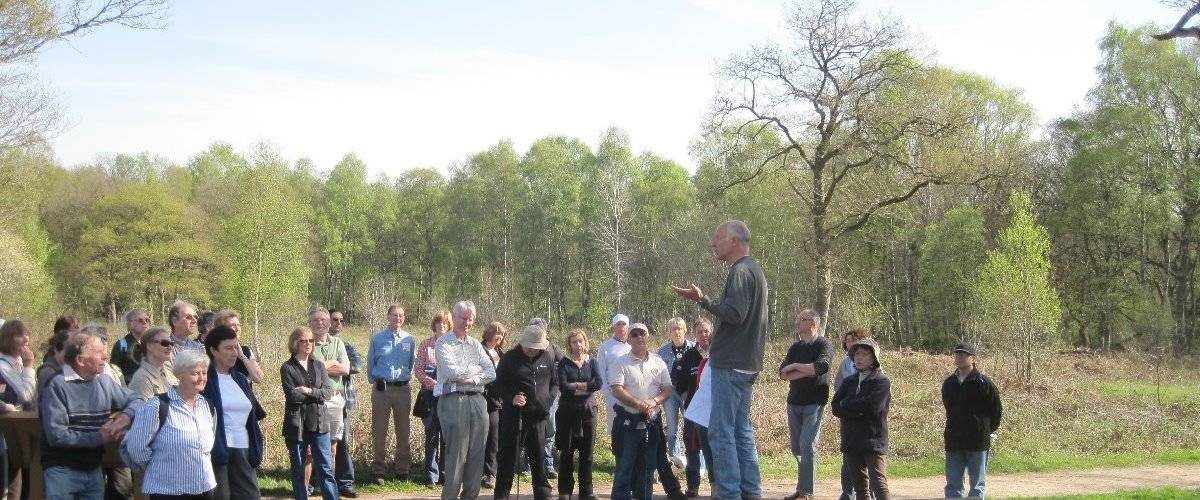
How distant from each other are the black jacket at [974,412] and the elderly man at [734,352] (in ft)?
12.5

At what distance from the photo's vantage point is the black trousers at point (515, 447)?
378 inches

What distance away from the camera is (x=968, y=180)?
30.6 metres

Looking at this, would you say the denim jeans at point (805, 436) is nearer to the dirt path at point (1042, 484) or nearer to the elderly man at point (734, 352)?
the dirt path at point (1042, 484)

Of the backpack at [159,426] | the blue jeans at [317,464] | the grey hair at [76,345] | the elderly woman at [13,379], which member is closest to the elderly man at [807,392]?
the blue jeans at [317,464]

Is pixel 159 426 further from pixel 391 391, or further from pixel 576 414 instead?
pixel 391 391

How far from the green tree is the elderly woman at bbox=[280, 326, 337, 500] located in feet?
63.3

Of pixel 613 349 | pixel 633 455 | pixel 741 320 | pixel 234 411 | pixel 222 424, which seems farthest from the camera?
pixel 613 349

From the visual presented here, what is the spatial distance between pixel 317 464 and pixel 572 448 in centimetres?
239

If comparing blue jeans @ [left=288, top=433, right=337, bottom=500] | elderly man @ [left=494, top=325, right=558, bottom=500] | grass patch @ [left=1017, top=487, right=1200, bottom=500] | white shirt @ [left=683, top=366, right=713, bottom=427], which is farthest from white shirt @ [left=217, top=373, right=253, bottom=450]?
grass patch @ [left=1017, top=487, right=1200, bottom=500]

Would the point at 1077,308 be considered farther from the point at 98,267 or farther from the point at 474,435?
the point at 98,267

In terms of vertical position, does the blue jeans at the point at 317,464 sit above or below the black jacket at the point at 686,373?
below

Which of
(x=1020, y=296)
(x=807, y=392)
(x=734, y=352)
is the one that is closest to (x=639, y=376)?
(x=807, y=392)

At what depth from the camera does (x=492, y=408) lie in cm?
970

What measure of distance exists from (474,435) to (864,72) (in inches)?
787
